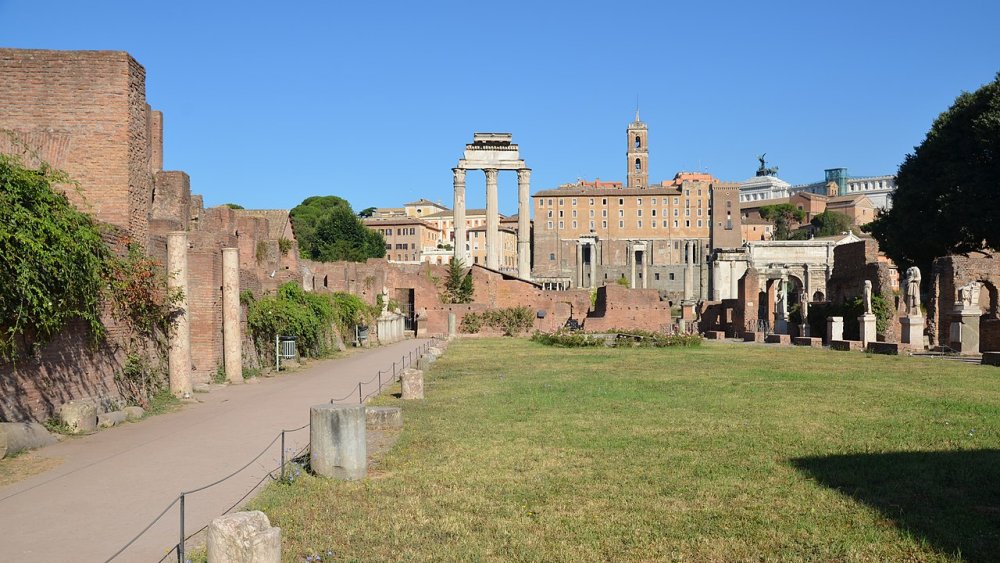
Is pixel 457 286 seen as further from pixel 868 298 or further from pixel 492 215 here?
pixel 492 215

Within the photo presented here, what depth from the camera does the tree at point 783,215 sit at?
14688 cm

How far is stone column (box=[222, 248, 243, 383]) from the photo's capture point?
17859 millimetres

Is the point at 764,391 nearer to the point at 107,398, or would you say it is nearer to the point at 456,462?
the point at 456,462

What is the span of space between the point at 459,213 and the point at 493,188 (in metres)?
3.90

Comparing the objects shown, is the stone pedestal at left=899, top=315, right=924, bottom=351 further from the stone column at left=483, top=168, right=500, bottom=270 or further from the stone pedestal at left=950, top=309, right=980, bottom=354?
the stone column at left=483, top=168, right=500, bottom=270

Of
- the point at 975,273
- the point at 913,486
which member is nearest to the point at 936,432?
the point at 913,486

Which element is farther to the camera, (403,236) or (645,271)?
(403,236)

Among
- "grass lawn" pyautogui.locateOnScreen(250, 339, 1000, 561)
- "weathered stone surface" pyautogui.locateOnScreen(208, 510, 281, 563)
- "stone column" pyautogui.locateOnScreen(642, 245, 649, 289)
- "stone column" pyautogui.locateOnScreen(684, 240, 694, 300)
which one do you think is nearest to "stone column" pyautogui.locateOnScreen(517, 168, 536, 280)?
"stone column" pyautogui.locateOnScreen(642, 245, 649, 289)

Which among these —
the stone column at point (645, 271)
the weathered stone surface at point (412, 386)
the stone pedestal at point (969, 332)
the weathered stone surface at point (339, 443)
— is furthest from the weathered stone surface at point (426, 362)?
the stone column at point (645, 271)

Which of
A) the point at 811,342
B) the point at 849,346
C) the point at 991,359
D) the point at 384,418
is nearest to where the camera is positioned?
the point at 384,418

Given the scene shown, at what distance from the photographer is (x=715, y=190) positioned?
128625 millimetres

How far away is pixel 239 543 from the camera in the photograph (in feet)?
16.8

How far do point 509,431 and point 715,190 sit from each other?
122673 millimetres

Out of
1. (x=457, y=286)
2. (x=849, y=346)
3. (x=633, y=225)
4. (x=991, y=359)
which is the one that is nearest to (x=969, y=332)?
(x=849, y=346)
